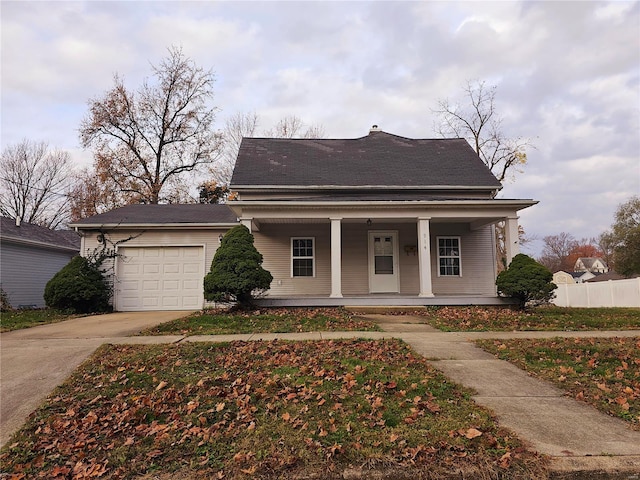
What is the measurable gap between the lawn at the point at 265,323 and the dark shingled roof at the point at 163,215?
4.92 metres

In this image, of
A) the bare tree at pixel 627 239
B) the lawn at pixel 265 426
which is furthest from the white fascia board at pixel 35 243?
the bare tree at pixel 627 239

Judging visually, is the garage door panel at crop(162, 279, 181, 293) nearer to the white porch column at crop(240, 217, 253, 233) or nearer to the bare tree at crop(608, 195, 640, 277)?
the white porch column at crop(240, 217, 253, 233)

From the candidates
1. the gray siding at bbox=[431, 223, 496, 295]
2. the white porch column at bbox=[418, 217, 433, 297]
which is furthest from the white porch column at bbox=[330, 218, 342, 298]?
the gray siding at bbox=[431, 223, 496, 295]

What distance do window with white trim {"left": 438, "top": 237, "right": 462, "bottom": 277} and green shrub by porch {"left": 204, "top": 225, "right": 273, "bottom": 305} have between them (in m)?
6.85

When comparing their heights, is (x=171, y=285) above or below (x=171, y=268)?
below

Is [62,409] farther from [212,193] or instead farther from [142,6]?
[212,193]

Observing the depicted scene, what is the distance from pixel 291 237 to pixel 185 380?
32.8 ft

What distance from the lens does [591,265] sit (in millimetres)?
68438

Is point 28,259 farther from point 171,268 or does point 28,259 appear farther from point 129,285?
point 171,268

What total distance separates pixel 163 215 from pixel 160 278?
248cm

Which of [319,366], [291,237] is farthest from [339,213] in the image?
[319,366]

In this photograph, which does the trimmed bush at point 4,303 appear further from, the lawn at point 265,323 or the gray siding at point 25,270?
the lawn at point 265,323

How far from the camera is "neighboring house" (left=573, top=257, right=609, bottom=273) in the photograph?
6656 centimetres

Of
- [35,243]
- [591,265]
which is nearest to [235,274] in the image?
[35,243]
